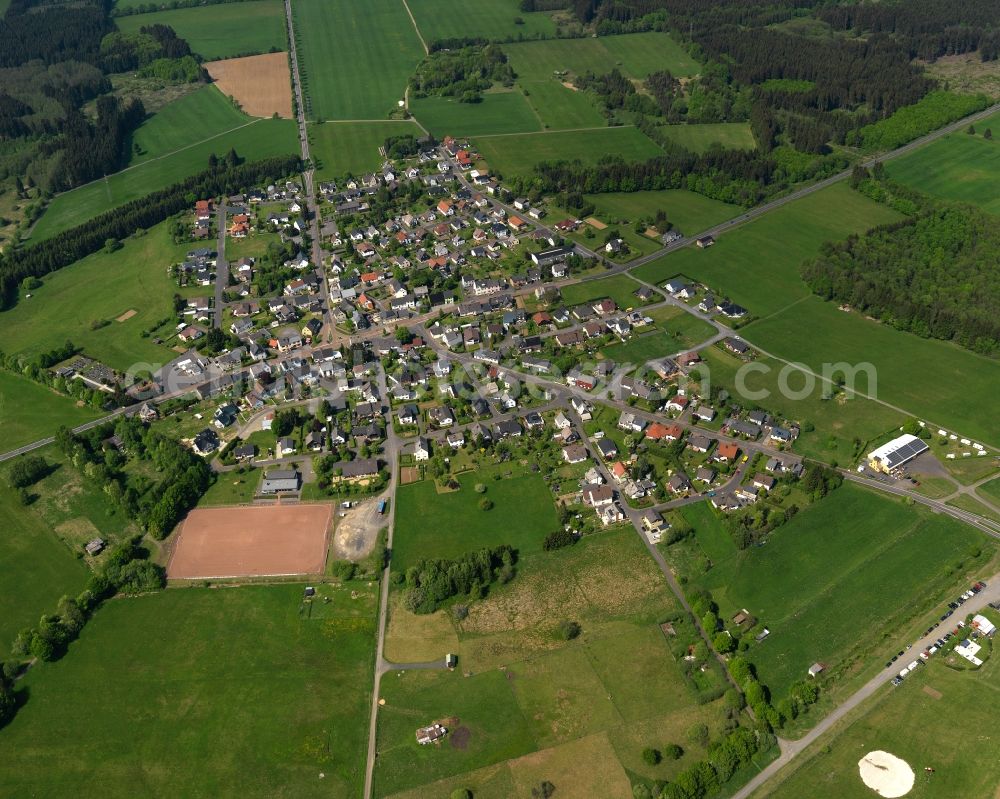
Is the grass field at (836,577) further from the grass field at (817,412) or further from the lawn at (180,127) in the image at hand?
the lawn at (180,127)

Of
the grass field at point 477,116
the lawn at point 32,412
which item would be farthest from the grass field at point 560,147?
the lawn at point 32,412

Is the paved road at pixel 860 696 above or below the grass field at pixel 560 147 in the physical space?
below

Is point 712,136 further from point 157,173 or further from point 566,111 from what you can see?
point 157,173

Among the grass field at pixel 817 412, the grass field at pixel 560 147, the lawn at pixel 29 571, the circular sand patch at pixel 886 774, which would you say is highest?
the grass field at pixel 560 147

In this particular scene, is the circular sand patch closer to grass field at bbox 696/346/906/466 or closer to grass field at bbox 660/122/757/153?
grass field at bbox 696/346/906/466

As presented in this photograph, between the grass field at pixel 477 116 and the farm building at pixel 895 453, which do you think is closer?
the farm building at pixel 895 453

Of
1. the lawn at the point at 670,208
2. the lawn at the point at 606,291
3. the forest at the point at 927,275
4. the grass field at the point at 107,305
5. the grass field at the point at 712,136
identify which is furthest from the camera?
the grass field at the point at 712,136

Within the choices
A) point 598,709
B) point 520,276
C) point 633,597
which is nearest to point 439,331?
point 520,276
